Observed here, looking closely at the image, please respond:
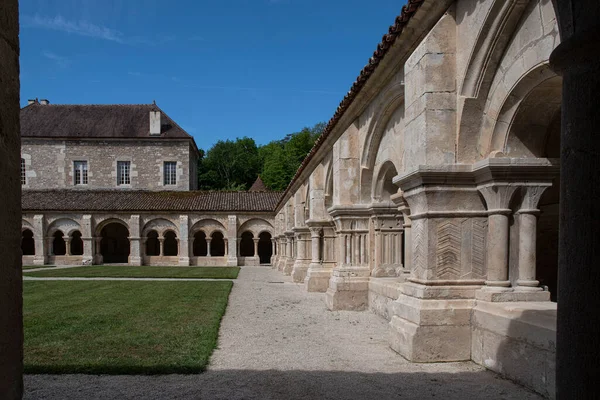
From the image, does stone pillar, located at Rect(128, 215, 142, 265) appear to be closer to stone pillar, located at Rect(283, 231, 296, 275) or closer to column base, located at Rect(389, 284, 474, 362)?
stone pillar, located at Rect(283, 231, 296, 275)

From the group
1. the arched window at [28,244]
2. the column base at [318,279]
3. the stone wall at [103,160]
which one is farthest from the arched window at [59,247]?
the column base at [318,279]

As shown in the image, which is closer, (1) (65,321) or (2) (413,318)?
(2) (413,318)

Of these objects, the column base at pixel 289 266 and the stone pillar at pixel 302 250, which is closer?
the stone pillar at pixel 302 250

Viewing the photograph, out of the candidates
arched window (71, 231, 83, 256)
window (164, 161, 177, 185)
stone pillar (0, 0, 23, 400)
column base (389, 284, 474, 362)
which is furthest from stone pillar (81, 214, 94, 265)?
stone pillar (0, 0, 23, 400)

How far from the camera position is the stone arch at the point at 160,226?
3006cm

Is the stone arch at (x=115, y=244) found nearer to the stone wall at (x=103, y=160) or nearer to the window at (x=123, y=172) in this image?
the stone wall at (x=103, y=160)

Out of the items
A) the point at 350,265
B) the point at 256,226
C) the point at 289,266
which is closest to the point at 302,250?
the point at 289,266

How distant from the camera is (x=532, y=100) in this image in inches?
180

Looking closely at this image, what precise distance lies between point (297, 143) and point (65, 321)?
50.1m

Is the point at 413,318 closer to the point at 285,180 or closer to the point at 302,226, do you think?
the point at 302,226

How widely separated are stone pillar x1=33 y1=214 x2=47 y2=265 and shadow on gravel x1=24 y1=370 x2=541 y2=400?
2780 cm

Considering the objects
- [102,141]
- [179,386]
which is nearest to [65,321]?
[179,386]

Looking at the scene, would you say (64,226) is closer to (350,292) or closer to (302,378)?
(350,292)

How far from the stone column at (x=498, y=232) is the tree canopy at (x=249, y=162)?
48.6 metres
